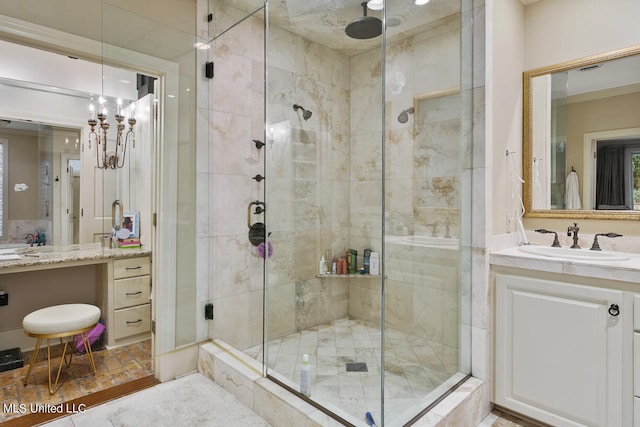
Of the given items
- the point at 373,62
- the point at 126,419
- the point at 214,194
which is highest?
the point at 373,62

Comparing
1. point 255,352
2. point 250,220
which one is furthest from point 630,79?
point 255,352

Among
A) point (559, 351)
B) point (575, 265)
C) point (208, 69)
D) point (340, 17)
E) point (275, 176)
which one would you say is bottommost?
point (559, 351)

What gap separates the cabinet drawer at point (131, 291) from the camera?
2.91 meters

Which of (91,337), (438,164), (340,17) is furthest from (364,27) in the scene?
(91,337)

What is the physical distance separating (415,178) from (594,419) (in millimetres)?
1478

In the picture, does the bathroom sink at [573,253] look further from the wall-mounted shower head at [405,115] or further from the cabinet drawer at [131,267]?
the cabinet drawer at [131,267]

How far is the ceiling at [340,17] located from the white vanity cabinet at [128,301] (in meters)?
2.33

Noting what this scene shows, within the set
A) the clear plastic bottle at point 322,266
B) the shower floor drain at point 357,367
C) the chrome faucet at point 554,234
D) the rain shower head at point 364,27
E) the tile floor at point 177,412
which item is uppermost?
the rain shower head at point 364,27

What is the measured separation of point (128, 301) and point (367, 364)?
2.25 metres

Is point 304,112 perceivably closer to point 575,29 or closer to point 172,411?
point 575,29

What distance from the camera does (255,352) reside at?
229 centimetres

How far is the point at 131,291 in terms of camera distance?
2.99m

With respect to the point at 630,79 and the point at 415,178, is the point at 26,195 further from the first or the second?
the point at 630,79

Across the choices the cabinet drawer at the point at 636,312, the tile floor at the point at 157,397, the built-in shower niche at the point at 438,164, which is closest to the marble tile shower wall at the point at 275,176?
the tile floor at the point at 157,397
